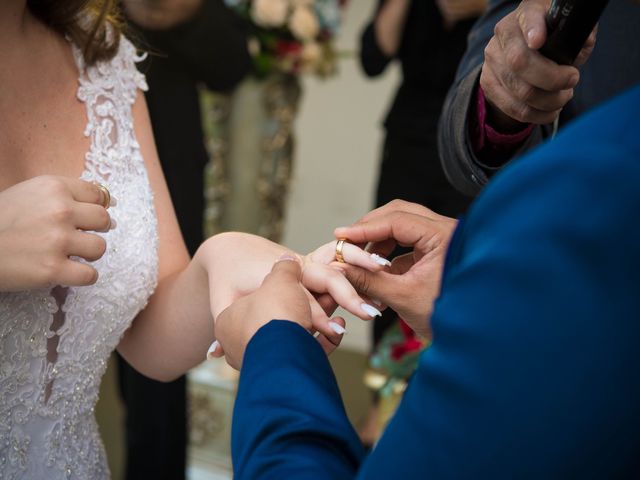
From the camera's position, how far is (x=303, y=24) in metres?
2.32

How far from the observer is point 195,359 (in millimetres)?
1054

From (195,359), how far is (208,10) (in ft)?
3.66

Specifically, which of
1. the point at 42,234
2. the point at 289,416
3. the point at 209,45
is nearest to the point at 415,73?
the point at 209,45

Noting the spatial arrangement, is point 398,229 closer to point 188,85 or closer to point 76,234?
point 76,234

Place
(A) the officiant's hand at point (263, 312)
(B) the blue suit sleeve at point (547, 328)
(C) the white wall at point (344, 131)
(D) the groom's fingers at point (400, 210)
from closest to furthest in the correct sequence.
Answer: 1. (B) the blue suit sleeve at point (547, 328)
2. (A) the officiant's hand at point (263, 312)
3. (D) the groom's fingers at point (400, 210)
4. (C) the white wall at point (344, 131)

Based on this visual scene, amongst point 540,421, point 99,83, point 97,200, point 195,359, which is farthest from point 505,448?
point 99,83

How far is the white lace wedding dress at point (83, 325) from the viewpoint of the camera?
91cm

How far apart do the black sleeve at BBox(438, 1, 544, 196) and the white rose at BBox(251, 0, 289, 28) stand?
1250mm

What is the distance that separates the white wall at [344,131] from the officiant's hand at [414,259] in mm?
1792

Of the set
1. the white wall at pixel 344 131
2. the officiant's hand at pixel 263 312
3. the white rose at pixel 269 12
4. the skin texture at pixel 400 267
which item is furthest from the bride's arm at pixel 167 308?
the white wall at pixel 344 131

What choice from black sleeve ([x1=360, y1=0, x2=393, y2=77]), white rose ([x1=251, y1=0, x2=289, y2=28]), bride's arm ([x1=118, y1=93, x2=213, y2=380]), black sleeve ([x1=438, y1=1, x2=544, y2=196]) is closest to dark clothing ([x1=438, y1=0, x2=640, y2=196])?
black sleeve ([x1=438, y1=1, x2=544, y2=196])

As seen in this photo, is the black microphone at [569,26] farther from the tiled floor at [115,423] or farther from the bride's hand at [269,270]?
the tiled floor at [115,423]

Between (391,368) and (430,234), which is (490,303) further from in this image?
(391,368)

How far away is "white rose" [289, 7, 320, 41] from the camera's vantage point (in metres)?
2.31
